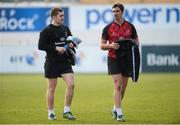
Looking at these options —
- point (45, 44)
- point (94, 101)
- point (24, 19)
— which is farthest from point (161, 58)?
point (45, 44)

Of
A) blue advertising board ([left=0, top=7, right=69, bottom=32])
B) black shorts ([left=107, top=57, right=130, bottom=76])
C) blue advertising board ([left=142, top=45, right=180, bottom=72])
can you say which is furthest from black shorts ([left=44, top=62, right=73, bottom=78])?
blue advertising board ([left=0, top=7, right=69, bottom=32])

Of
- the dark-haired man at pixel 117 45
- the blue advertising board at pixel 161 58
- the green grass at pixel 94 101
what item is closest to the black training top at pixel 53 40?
the dark-haired man at pixel 117 45

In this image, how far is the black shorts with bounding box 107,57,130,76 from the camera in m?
12.4

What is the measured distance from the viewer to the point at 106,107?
49.1ft

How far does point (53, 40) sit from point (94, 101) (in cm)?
402

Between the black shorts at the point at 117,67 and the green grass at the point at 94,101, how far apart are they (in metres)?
0.74

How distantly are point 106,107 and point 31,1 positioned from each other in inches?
614

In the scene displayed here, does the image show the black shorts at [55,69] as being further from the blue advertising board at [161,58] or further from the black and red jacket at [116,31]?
the blue advertising board at [161,58]

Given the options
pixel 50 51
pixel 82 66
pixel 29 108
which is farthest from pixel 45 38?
pixel 82 66

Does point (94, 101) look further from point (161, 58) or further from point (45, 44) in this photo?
point (161, 58)

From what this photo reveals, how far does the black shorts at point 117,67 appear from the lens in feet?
40.5

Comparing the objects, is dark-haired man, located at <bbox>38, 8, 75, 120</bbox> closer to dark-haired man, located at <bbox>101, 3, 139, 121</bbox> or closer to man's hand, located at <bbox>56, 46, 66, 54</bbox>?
man's hand, located at <bbox>56, 46, 66, 54</bbox>

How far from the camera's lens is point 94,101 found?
16.4 m

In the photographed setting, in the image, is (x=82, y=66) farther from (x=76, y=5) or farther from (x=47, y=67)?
(x=47, y=67)
